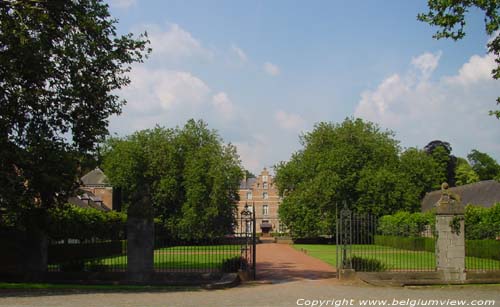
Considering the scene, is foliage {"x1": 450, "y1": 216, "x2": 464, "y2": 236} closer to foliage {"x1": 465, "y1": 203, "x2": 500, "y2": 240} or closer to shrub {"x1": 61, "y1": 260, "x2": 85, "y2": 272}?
foliage {"x1": 465, "y1": 203, "x2": 500, "y2": 240}

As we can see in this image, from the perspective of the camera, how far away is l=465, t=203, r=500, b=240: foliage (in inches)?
1124

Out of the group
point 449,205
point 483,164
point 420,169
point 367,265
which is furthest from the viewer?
point 483,164

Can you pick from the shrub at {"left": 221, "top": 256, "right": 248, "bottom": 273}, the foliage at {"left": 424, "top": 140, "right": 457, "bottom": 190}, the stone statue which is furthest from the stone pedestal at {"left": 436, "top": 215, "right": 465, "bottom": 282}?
the foliage at {"left": 424, "top": 140, "right": 457, "bottom": 190}

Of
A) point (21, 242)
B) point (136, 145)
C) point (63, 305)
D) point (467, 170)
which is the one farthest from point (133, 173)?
point (467, 170)

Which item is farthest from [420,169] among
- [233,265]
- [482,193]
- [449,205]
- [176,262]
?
[233,265]

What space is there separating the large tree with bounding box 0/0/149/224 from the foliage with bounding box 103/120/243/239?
3430cm

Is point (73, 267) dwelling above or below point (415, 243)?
above

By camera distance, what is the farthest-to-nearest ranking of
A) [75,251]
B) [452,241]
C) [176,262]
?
[176,262] → [75,251] → [452,241]

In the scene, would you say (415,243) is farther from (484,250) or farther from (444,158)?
(444,158)

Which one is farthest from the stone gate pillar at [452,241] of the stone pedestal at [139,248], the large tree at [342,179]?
the large tree at [342,179]

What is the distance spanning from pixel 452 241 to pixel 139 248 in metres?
11.1

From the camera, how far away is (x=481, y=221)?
35125 mm

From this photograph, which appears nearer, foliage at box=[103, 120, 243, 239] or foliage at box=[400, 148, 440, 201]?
foliage at box=[103, 120, 243, 239]

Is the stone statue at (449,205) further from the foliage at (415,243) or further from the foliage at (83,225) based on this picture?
the foliage at (415,243)
